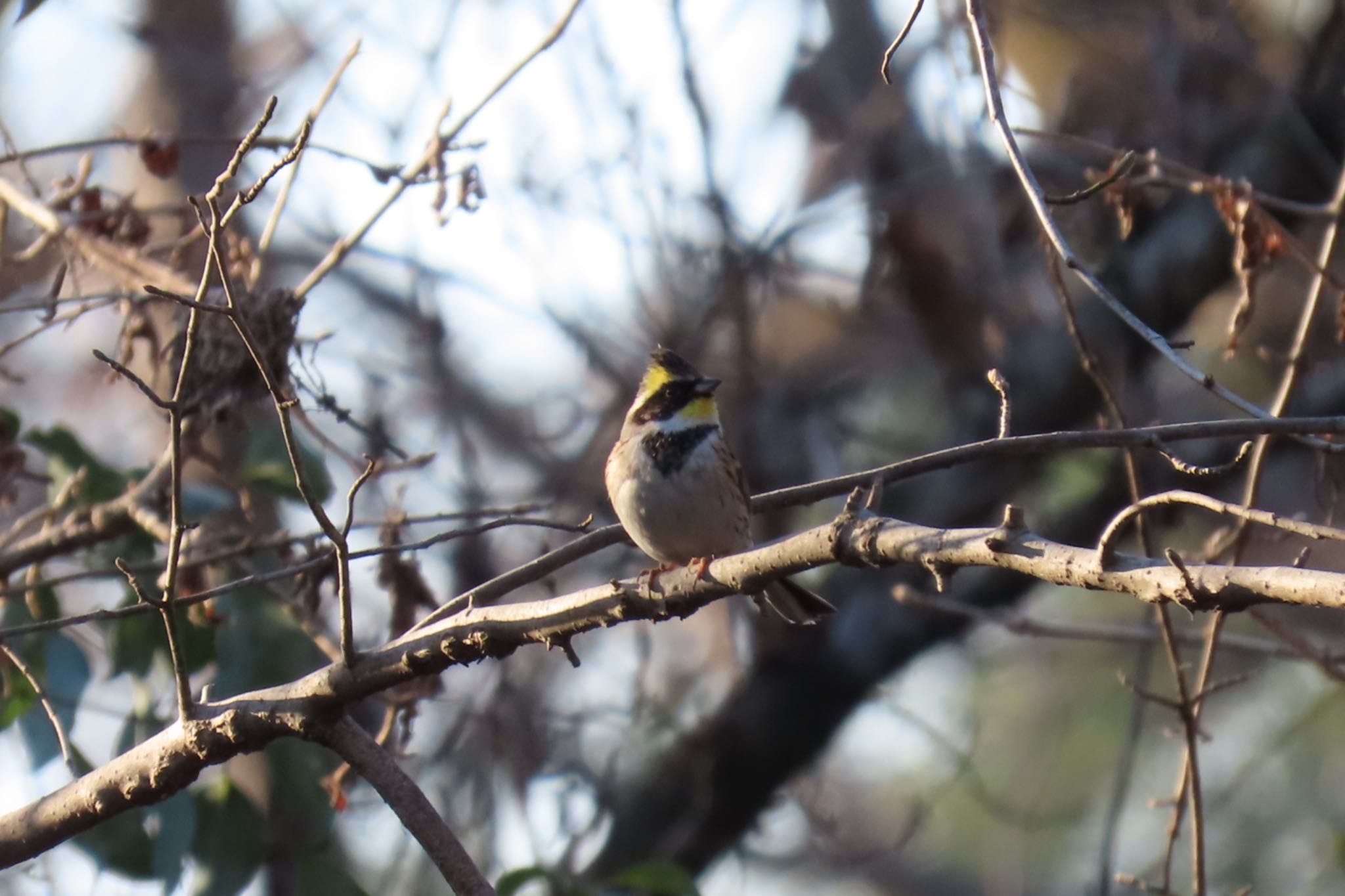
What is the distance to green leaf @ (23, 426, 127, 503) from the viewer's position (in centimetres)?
478

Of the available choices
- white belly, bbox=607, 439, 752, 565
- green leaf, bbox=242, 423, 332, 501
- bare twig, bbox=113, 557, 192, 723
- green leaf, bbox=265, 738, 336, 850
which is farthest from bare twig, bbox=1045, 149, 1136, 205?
green leaf, bbox=265, 738, 336, 850

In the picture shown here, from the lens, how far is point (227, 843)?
4441 mm

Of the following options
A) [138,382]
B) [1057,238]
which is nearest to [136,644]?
[138,382]

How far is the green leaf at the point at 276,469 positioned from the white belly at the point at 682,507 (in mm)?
960

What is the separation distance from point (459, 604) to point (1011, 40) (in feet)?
22.7

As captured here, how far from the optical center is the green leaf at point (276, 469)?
4730mm

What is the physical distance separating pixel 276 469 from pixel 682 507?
1326 millimetres

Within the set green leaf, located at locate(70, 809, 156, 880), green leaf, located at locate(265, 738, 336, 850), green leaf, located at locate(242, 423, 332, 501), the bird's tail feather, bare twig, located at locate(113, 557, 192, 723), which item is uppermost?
green leaf, located at locate(242, 423, 332, 501)

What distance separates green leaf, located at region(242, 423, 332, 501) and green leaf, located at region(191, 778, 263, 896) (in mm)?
933

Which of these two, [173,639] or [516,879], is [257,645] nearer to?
[516,879]

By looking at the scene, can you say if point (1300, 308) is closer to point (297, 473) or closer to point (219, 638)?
point (219, 638)

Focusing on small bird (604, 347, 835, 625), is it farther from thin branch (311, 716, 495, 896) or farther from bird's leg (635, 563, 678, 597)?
thin branch (311, 716, 495, 896)

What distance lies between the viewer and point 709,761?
26.3 feet

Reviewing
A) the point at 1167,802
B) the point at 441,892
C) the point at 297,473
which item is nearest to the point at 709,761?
the point at 441,892
